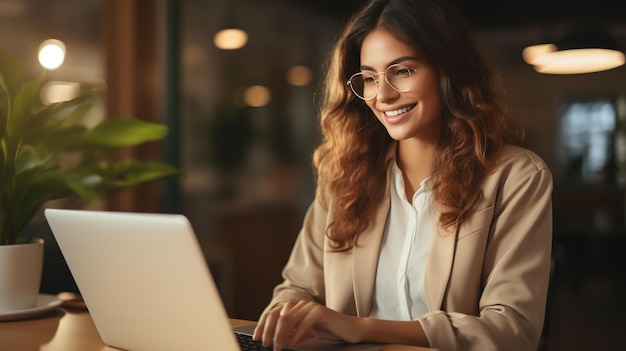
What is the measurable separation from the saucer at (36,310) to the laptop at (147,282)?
367 millimetres

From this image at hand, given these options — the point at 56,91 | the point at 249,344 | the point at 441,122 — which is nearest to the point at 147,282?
the point at 249,344

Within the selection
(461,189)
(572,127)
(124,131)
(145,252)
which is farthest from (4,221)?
(572,127)

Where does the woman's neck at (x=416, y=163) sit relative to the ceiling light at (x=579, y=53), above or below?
below

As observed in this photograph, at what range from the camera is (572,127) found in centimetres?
409

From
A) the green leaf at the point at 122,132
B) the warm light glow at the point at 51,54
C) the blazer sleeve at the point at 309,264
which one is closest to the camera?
the green leaf at the point at 122,132

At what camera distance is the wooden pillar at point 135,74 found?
396 cm

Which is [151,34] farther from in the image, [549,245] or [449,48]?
[549,245]

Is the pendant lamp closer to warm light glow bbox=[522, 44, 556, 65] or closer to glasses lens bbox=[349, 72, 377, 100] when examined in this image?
warm light glow bbox=[522, 44, 556, 65]

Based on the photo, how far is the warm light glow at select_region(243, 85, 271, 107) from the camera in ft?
14.9

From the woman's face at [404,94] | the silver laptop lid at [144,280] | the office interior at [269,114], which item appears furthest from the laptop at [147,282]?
the office interior at [269,114]

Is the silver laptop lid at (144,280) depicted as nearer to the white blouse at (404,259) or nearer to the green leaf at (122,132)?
the green leaf at (122,132)

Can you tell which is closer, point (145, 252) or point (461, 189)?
point (145, 252)

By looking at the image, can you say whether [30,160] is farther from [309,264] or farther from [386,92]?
[386,92]

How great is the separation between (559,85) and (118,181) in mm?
3040
